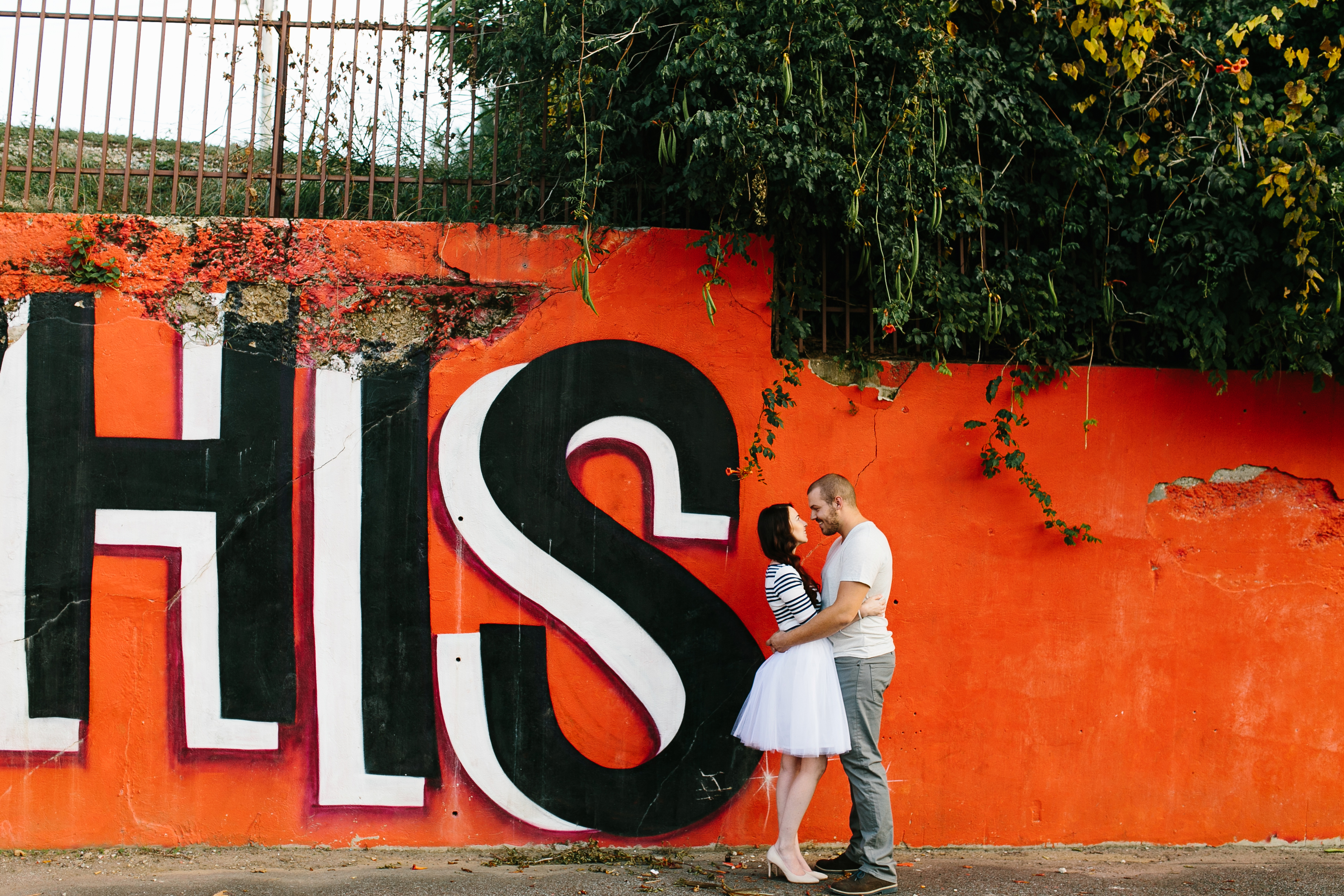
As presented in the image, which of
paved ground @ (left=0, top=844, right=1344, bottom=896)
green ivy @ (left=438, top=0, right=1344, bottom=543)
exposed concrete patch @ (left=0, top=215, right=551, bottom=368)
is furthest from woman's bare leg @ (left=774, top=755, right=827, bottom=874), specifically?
exposed concrete patch @ (left=0, top=215, right=551, bottom=368)

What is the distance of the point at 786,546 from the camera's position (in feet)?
11.8

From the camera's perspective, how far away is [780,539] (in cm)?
361

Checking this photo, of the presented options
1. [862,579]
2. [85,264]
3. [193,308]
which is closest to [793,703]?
[862,579]

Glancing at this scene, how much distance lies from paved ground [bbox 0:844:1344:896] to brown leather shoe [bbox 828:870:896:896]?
0.09m

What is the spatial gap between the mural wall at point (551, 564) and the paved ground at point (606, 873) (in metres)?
0.09

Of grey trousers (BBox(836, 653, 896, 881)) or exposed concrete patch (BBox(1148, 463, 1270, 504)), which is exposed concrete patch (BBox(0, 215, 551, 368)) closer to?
grey trousers (BBox(836, 653, 896, 881))

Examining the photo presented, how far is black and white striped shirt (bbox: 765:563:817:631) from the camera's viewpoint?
3.54 m

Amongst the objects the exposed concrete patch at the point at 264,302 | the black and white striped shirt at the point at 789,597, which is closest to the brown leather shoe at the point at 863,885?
the black and white striped shirt at the point at 789,597

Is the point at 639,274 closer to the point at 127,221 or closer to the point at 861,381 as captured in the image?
the point at 861,381

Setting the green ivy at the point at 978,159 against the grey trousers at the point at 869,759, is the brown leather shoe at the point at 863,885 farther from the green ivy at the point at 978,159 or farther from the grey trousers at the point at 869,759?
the green ivy at the point at 978,159

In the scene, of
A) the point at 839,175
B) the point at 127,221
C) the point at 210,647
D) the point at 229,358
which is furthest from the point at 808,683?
the point at 127,221

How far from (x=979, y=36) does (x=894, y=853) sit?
3510mm

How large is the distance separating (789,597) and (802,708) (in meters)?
0.41

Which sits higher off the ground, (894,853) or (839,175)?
(839,175)
